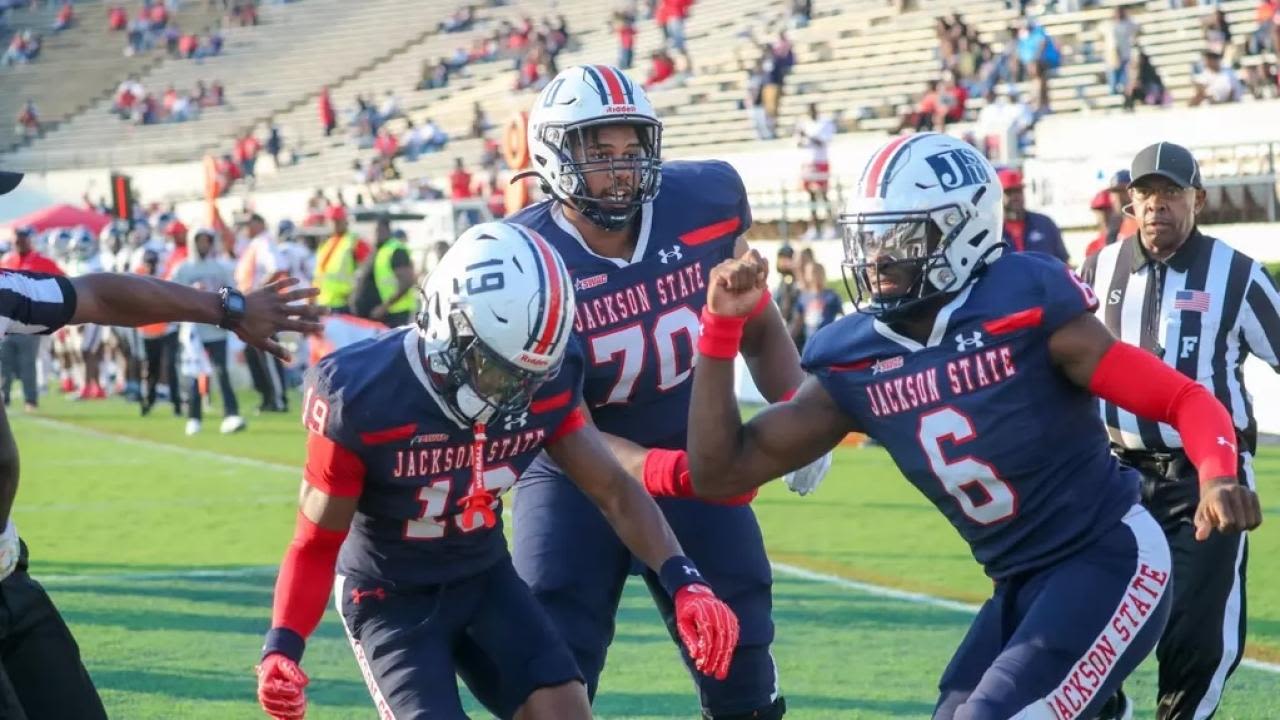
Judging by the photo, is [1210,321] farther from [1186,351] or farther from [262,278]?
[262,278]

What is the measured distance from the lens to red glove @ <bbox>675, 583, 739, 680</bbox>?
4.60 metres

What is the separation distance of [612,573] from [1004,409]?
139 centimetres

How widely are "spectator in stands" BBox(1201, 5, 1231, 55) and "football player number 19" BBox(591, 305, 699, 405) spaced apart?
738 inches

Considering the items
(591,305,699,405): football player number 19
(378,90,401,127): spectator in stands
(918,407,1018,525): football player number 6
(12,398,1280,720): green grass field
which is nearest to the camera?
(918,407,1018,525): football player number 6

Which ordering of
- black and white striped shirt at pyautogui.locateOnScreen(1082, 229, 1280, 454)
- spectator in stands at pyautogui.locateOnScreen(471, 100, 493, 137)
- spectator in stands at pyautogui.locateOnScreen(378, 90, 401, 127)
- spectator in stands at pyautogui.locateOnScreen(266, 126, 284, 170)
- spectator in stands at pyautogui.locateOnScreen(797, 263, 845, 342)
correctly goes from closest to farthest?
black and white striped shirt at pyautogui.locateOnScreen(1082, 229, 1280, 454) < spectator in stands at pyautogui.locateOnScreen(797, 263, 845, 342) < spectator in stands at pyautogui.locateOnScreen(471, 100, 493, 137) < spectator in stands at pyautogui.locateOnScreen(378, 90, 401, 127) < spectator in stands at pyautogui.locateOnScreen(266, 126, 284, 170)

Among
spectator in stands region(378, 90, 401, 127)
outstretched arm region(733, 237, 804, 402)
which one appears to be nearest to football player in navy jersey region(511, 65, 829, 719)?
outstretched arm region(733, 237, 804, 402)

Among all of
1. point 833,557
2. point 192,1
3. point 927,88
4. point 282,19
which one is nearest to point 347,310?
point 833,557

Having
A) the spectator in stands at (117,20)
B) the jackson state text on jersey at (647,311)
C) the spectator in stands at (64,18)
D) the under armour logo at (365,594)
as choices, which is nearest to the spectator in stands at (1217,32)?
the jackson state text on jersey at (647,311)

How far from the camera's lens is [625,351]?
543cm

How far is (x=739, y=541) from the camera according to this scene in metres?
5.42

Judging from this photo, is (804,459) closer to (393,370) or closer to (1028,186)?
(393,370)

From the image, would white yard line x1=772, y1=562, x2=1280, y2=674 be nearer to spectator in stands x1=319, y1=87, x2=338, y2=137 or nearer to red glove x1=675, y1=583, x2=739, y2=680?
red glove x1=675, y1=583, x2=739, y2=680

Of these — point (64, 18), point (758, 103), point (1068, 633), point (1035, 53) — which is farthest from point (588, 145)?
point (64, 18)

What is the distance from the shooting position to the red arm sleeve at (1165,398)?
173 inches
